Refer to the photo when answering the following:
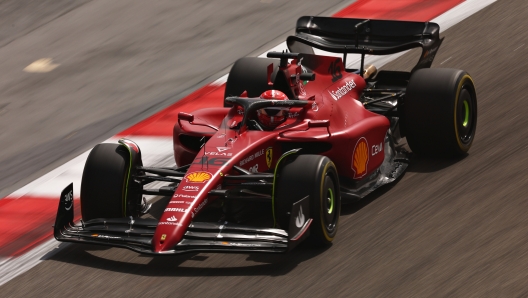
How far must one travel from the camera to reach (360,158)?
→ 8047 millimetres

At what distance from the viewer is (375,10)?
1322 centimetres

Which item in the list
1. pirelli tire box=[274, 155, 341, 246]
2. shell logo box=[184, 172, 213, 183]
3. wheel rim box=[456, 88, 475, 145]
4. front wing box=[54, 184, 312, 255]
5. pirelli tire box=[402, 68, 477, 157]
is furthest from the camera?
wheel rim box=[456, 88, 475, 145]

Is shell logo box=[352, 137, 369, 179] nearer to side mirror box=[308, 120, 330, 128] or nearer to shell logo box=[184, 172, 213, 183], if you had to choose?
side mirror box=[308, 120, 330, 128]

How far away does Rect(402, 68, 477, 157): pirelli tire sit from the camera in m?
8.55

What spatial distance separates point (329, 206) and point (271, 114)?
3.71ft

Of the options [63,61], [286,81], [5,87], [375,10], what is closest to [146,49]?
[63,61]

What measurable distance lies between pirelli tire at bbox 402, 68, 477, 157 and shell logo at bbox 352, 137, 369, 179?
774 millimetres

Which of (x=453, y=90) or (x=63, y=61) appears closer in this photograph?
(x=453, y=90)

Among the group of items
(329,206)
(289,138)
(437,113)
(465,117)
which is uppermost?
(289,138)

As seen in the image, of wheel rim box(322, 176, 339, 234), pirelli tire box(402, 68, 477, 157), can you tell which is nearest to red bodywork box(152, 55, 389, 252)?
pirelli tire box(402, 68, 477, 157)

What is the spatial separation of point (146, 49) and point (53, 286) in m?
6.42

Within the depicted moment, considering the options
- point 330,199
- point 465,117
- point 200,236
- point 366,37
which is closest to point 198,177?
point 200,236

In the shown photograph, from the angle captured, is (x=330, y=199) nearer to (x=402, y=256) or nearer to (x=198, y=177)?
(x=402, y=256)

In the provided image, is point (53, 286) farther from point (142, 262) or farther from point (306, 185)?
point (306, 185)
